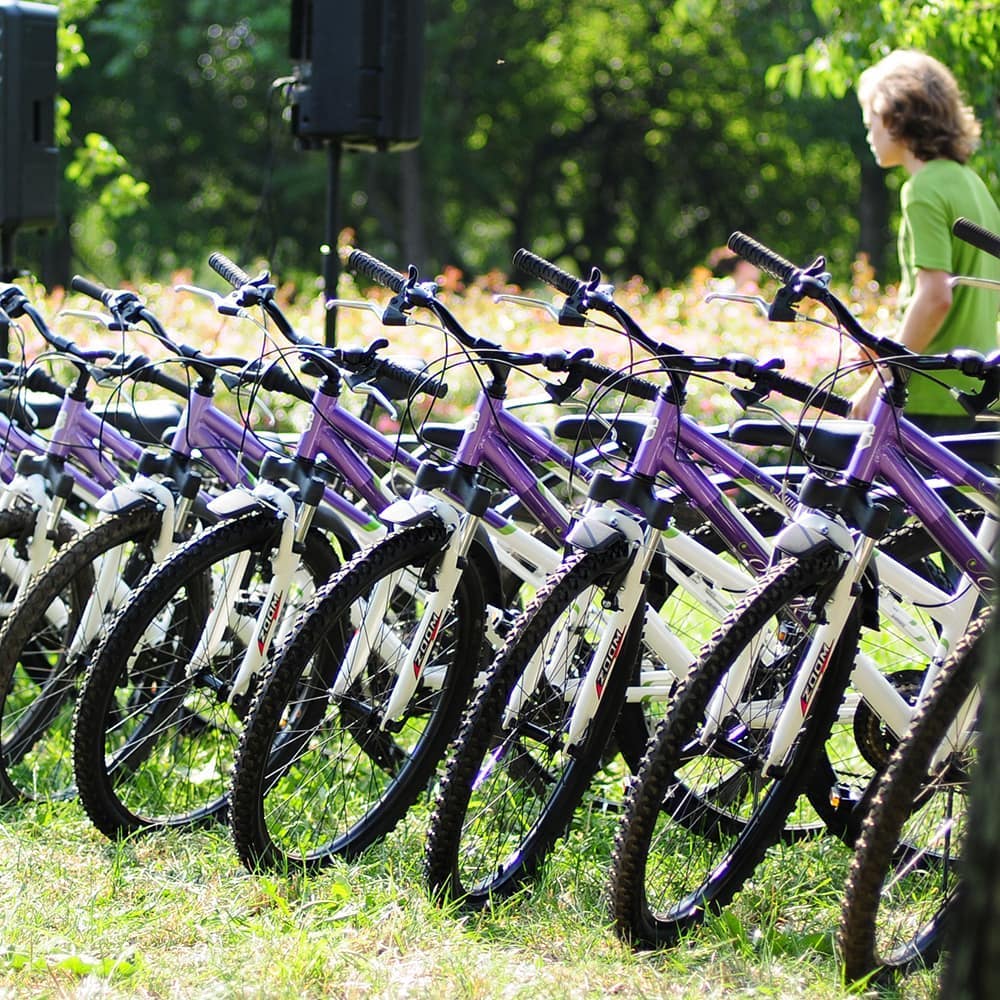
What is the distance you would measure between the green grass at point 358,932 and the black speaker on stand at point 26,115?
321 centimetres

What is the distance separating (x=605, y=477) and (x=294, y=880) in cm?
106

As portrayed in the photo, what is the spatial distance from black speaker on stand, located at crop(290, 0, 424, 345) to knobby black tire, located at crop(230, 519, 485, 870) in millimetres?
2809

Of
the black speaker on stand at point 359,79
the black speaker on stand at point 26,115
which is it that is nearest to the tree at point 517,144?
the black speaker on stand at point 359,79

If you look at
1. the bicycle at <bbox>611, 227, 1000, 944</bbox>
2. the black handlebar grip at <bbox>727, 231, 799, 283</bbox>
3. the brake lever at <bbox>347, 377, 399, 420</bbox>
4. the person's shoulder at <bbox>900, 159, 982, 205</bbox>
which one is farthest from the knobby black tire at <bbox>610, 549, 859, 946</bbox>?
the person's shoulder at <bbox>900, 159, 982, 205</bbox>

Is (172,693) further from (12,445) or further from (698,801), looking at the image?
(698,801)

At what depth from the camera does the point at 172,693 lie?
3.82m

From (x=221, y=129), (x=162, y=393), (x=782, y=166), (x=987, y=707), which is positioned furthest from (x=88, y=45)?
(x=987, y=707)

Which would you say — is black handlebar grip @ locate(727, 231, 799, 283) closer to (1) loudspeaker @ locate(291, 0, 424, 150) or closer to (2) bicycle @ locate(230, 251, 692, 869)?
(2) bicycle @ locate(230, 251, 692, 869)

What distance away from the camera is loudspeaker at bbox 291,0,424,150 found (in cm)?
616

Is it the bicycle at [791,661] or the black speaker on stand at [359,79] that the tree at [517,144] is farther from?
the bicycle at [791,661]

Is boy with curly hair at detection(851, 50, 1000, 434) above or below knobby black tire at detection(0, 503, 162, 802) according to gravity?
above

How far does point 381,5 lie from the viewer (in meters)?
6.20

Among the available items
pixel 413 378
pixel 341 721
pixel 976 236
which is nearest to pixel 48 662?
pixel 341 721

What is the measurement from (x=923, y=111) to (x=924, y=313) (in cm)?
57
